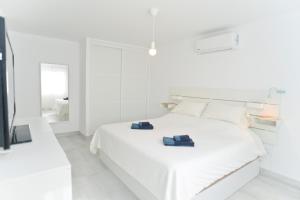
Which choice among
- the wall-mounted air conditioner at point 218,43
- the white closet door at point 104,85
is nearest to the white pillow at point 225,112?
the wall-mounted air conditioner at point 218,43

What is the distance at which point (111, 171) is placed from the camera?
262 centimetres

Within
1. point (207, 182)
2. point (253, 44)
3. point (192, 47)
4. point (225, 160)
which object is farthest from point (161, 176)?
point (192, 47)

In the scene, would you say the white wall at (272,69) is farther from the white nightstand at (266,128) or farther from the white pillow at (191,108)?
the white pillow at (191,108)

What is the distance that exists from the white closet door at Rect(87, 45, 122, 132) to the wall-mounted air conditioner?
6.70 ft

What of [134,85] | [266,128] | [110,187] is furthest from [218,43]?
[110,187]

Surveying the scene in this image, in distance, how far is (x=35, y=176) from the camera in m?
0.95

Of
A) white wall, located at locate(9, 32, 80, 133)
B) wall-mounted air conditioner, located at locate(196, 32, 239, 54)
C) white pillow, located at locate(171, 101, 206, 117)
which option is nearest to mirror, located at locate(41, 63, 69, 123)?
white wall, located at locate(9, 32, 80, 133)

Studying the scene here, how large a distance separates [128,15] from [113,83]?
2.09 m

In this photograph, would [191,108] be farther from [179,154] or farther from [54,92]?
[54,92]

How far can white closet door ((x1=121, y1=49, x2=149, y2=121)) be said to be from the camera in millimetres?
4676

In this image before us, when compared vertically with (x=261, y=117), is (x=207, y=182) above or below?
below

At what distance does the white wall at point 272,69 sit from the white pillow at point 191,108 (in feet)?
1.44

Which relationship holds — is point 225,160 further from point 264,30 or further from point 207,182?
point 264,30

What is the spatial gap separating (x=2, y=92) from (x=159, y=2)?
1.90 meters
